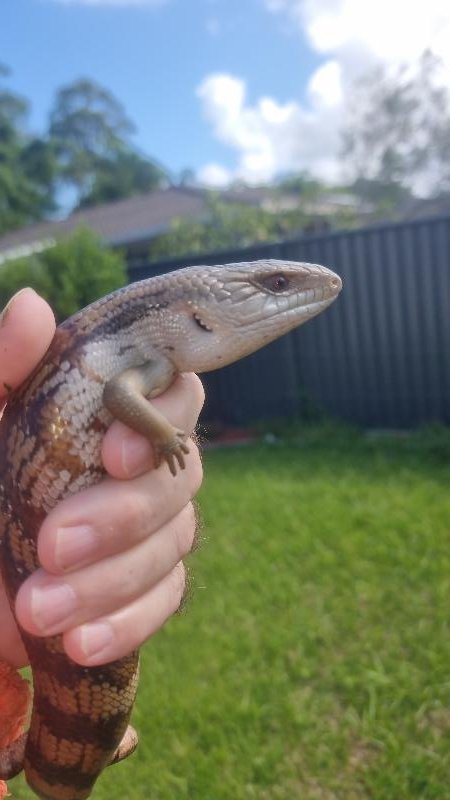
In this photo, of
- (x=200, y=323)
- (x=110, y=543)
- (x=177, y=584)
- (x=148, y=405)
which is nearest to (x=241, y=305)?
(x=200, y=323)

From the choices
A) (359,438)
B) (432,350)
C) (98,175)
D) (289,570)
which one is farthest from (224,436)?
(98,175)

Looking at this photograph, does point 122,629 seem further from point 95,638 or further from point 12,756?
point 12,756

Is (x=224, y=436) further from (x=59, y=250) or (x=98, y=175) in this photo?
(x=98, y=175)

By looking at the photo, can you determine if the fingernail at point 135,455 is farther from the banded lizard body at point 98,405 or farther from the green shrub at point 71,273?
the green shrub at point 71,273

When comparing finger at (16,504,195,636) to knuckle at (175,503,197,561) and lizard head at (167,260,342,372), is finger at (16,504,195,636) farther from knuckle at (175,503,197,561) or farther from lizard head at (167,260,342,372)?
lizard head at (167,260,342,372)

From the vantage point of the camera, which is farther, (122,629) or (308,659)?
(308,659)

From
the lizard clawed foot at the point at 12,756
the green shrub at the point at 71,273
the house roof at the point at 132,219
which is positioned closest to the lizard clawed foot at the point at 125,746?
the lizard clawed foot at the point at 12,756
